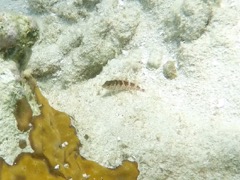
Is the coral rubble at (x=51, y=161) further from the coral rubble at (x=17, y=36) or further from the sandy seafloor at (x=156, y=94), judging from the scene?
the coral rubble at (x=17, y=36)

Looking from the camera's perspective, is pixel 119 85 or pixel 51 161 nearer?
pixel 51 161

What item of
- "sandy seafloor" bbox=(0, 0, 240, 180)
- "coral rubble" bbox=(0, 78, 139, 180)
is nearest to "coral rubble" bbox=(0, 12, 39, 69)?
"sandy seafloor" bbox=(0, 0, 240, 180)

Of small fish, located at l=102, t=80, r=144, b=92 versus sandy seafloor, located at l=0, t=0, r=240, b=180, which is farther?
small fish, located at l=102, t=80, r=144, b=92

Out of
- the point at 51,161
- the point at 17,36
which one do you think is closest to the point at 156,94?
the point at 51,161

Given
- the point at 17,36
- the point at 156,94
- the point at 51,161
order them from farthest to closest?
the point at 17,36 < the point at 156,94 < the point at 51,161

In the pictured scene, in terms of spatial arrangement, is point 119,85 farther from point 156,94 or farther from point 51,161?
point 51,161

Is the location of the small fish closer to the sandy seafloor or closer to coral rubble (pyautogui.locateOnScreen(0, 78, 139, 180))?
the sandy seafloor
